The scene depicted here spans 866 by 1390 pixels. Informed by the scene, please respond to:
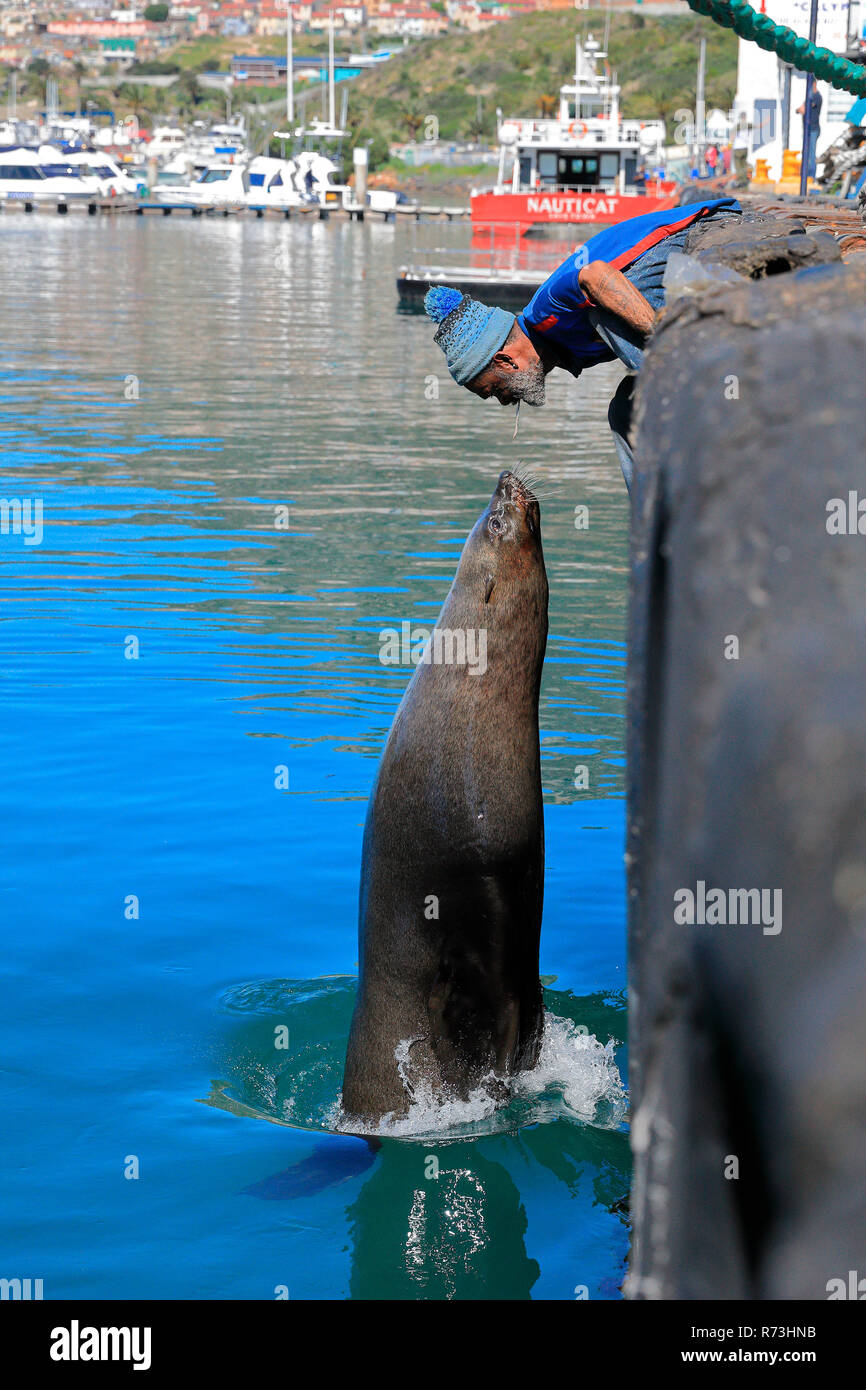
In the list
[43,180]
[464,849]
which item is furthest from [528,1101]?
[43,180]

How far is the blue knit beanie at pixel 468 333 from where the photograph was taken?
471cm

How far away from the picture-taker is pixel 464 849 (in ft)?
13.6

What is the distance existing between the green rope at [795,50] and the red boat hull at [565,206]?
41.6m

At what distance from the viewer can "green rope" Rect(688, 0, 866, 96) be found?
5020 millimetres

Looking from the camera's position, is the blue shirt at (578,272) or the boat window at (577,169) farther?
the boat window at (577,169)

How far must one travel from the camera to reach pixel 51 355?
23.8 meters

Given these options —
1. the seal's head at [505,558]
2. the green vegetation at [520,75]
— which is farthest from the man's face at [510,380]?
the green vegetation at [520,75]

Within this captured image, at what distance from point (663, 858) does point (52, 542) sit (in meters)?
11.9

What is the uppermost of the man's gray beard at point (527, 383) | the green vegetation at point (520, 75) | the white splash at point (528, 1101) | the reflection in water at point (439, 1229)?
the green vegetation at point (520, 75)

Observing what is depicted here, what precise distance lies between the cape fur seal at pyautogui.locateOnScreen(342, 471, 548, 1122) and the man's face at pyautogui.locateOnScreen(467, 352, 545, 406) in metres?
0.63

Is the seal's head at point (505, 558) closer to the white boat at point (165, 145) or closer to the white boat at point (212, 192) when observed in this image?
the white boat at point (212, 192)

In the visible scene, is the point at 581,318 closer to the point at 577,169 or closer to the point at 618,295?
the point at 618,295

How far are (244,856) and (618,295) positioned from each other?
131 inches

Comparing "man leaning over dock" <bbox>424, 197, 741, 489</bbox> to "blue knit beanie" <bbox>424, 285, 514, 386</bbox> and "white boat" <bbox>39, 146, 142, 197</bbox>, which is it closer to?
"blue knit beanie" <bbox>424, 285, 514, 386</bbox>
